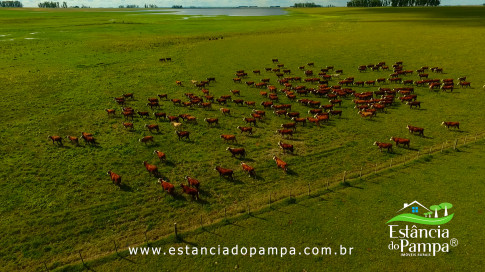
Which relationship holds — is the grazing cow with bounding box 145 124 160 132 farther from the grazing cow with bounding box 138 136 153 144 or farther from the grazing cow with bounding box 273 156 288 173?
the grazing cow with bounding box 273 156 288 173

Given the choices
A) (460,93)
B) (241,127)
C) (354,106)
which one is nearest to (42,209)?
(241,127)

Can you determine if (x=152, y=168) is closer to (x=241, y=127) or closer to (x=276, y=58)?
(x=241, y=127)

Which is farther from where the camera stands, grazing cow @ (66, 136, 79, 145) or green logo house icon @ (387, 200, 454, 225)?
grazing cow @ (66, 136, 79, 145)

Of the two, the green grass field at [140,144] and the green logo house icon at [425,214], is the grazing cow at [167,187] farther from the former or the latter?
the green logo house icon at [425,214]

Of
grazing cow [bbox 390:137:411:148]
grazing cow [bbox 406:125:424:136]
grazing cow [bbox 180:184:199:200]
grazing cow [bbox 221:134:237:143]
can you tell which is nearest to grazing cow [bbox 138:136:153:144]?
grazing cow [bbox 221:134:237:143]

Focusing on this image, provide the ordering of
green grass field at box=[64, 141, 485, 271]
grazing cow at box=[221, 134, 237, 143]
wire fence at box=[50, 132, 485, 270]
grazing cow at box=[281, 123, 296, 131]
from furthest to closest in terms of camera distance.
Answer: grazing cow at box=[281, 123, 296, 131] < grazing cow at box=[221, 134, 237, 143] < wire fence at box=[50, 132, 485, 270] < green grass field at box=[64, 141, 485, 271]

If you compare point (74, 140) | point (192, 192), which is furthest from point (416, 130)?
point (74, 140)

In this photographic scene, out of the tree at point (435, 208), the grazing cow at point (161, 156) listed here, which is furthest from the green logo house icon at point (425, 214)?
the grazing cow at point (161, 156)

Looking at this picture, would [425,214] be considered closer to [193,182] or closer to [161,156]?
[193,182]
